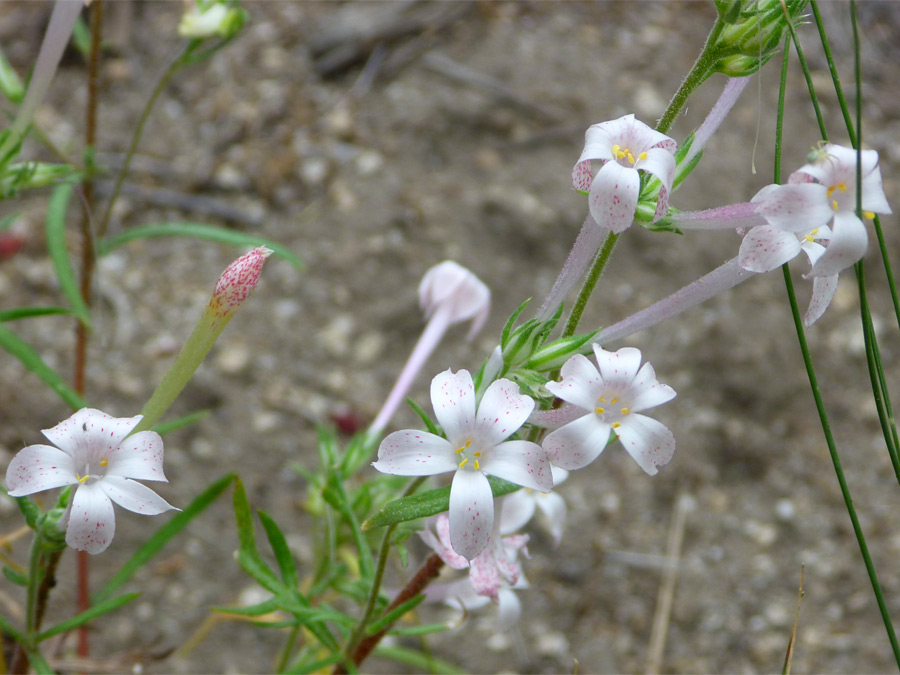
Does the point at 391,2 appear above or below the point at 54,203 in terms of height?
above

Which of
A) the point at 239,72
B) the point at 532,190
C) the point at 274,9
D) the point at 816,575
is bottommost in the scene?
the point at 816,575

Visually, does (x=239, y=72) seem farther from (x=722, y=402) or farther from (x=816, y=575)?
(x=816, y=575)

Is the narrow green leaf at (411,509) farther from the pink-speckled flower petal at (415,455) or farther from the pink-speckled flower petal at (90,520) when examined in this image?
the pink-speckled flower petal at (90,520)

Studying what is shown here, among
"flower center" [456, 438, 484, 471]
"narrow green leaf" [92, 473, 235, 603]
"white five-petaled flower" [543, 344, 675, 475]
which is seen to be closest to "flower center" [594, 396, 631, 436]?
"white five-petaled flower" [543, 344, 675, 475]

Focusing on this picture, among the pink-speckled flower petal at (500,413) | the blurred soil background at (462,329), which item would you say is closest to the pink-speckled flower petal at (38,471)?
the pink-speckled flower petal at (500,413)

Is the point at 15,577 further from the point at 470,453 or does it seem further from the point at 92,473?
the point at 470,453

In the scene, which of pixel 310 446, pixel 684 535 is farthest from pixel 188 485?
pixel 684 535

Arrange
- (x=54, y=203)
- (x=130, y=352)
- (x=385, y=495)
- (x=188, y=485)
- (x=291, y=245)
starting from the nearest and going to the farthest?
(x=385, y=495)
(x=54, y=203)
(x=188, y=485)
(x=130, y=352)
(x=291, y=245)

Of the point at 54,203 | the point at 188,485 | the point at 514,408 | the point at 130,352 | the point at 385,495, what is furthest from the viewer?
the point at 130,352

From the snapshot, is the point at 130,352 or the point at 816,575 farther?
the point at 130,352
